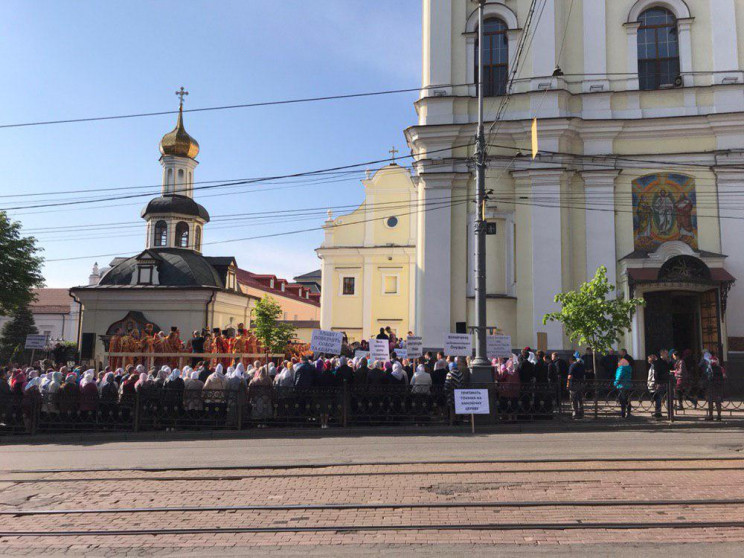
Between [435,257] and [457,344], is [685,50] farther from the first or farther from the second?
[457,344]

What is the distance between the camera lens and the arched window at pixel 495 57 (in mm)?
25672

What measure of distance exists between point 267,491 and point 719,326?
17.6 meters

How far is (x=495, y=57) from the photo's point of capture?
26.0 metres

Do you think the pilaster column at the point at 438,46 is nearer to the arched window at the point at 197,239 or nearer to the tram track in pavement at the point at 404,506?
the tram track in pavement at the point at 404,506

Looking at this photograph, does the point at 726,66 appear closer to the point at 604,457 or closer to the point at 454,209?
the point at 454,209

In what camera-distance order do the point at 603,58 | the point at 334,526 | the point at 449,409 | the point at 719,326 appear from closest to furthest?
the point at 334,526 → the point at 449,409 → the point at 719,326 → the point at 603,58

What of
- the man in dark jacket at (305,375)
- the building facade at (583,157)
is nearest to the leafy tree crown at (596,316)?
the building facade at (583,157)

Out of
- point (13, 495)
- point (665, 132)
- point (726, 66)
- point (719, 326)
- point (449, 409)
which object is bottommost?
point (13, 495)

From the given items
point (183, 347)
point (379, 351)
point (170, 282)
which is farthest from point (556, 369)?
point (170, 282)

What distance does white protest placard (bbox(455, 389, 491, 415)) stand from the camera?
14.4 m

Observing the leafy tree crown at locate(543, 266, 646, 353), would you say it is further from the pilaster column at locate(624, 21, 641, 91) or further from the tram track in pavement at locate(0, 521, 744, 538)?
the tram track in pavement at locate(0, 521, 744, 538)

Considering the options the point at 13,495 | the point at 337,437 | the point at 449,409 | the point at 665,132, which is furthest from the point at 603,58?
the point at 13,495

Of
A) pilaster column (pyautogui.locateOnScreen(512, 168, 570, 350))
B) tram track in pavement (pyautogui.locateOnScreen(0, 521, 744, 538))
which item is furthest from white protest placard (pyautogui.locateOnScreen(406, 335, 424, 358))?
tram track in pavement (pyautogui.locateOnScreen(0, 521, 744, 538))

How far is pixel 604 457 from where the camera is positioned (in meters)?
10.9
